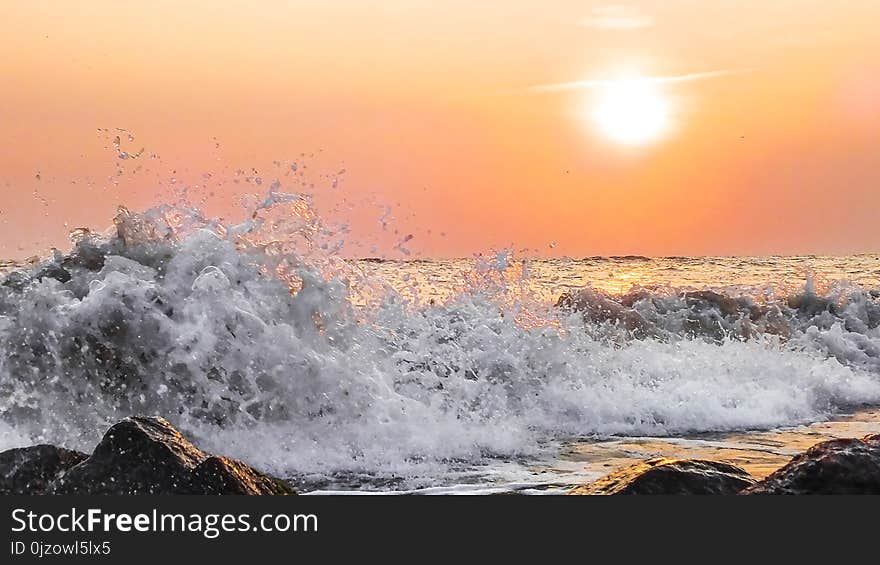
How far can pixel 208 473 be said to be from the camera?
4.53m

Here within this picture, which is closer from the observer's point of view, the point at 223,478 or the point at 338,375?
the point at 223,478

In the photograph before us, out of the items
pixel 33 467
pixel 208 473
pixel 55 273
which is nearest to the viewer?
pixel 208 473

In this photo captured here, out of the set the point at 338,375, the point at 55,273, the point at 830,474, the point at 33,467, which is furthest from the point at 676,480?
the point at 55,273

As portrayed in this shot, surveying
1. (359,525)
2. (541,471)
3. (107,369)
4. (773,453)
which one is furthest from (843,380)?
(359,525)

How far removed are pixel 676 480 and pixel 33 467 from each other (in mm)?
3234

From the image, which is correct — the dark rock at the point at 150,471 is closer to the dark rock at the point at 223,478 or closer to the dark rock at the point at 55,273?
the dark rock at the point at 223,478

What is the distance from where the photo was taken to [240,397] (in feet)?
26.8

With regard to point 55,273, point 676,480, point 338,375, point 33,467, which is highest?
point 55,273

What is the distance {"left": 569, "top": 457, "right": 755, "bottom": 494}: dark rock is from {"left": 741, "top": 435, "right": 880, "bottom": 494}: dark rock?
0.76 feet

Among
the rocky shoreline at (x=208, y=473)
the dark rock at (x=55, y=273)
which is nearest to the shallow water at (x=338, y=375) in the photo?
the dark rock at (x=55, y=273)

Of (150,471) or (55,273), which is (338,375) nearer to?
(55,273)

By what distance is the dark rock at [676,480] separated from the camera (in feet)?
15.5

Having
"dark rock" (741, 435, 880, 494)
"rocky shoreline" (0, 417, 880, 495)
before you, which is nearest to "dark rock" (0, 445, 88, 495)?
"rocky shoreline" (0, 417, 880, 495)

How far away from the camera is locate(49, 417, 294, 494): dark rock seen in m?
4.52
